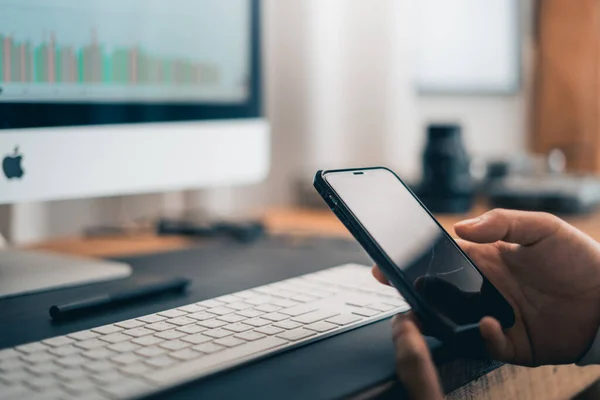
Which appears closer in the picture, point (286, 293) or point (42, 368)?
point (42, 368)

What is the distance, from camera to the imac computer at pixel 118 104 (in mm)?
742

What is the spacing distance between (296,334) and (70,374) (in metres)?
0.16

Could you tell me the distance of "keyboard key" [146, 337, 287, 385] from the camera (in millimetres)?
427

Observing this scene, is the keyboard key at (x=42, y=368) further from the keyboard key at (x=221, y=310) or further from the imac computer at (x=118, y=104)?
the imac computer at (x=118, y=104)

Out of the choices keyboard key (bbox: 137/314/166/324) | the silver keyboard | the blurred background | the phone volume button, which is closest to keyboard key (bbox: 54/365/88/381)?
the silver keyboard

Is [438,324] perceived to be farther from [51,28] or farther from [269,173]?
[269,173]

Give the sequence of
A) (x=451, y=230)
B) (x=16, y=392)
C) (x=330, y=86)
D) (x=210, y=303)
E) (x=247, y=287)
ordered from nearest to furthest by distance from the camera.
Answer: (x=16, y=392), (x=210, y=303), (x=247, y=287), (x=451, y=230), (x=330, y=86)

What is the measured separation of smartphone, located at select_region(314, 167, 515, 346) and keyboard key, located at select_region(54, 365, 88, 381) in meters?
0.21

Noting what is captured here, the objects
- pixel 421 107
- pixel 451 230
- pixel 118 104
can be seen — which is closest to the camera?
pixel 118 104

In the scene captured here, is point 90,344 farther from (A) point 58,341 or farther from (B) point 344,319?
(B) point 344,319

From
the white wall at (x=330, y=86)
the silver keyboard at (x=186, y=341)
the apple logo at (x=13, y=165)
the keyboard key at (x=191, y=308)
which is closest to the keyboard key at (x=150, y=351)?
the silver keyboard at (x=186, y=341)

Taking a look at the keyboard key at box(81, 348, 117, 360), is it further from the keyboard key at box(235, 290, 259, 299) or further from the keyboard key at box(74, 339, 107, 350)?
the keyboard key at box(235, 290, 259, 299)

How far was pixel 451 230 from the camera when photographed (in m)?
1.05

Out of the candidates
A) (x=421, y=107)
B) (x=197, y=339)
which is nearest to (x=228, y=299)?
(x=197, y=339)
